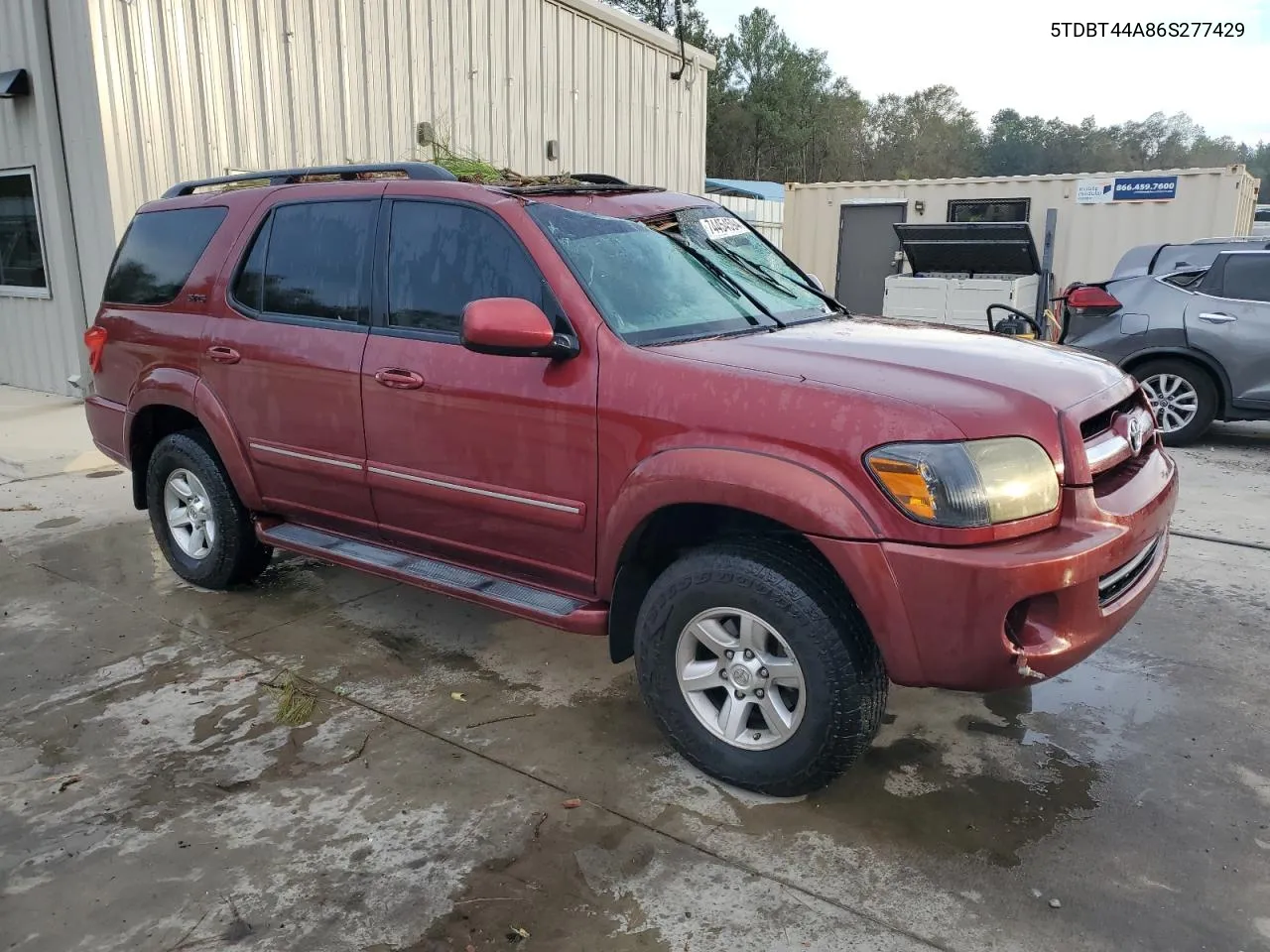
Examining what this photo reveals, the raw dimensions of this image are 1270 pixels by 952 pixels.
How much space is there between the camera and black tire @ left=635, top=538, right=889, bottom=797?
270 cm

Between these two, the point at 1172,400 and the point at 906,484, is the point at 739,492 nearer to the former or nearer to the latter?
the point at 906,484

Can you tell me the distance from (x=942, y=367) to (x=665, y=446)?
86 cm

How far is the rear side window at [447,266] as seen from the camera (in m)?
3.34

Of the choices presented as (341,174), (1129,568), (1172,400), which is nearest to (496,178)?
(341,174)

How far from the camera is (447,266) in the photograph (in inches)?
139

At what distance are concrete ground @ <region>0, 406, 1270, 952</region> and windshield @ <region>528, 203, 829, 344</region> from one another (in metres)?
1.45

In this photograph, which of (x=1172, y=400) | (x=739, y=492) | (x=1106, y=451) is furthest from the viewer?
(x=1172, y=400)

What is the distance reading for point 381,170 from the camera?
13.1 ft

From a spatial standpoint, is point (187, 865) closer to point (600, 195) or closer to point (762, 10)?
point (600, 195)

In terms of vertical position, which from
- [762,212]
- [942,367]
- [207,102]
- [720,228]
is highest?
[207,102]

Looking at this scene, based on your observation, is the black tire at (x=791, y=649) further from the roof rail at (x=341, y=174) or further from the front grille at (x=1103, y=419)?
the roof rail at (x=341, y=174)

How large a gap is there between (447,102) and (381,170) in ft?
23.7

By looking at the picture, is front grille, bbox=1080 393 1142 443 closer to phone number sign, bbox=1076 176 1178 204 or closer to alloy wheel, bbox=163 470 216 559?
alloy wheel, bbox=163 470 216 559

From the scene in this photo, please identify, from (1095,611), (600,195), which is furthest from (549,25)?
(1095,611)
